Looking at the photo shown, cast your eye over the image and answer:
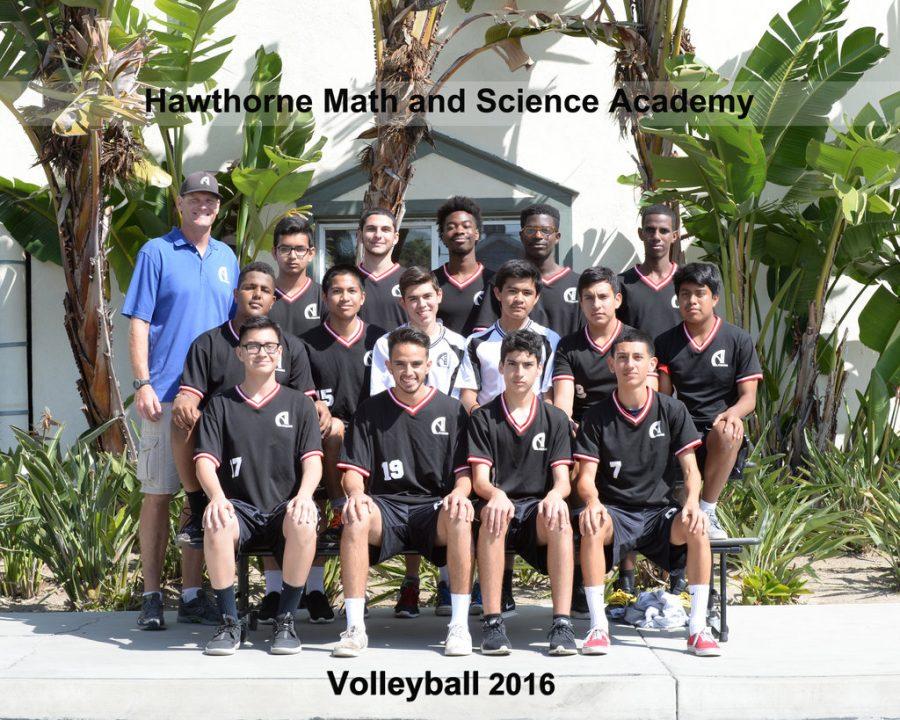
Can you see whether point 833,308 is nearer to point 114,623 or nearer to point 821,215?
point 821,215

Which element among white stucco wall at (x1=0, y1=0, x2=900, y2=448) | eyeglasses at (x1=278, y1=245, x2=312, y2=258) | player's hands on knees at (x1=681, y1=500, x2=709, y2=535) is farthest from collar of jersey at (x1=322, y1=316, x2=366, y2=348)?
white stucco wall at (x1=0, y1=0, x2=900, y2=448)

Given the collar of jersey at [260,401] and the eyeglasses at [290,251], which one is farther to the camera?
the eyeglasses at [290,251]

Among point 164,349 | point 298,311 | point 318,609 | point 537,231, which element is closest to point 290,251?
point 298,311

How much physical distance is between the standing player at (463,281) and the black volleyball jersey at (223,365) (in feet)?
3.60

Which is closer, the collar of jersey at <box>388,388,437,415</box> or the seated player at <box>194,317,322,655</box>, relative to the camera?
the seated player at <box>194,317,322,655</box>

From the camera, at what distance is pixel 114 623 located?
640 centimetres

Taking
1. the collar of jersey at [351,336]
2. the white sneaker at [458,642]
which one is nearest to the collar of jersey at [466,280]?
the collar of jersey at [351,336]

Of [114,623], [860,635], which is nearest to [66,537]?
[114,623]

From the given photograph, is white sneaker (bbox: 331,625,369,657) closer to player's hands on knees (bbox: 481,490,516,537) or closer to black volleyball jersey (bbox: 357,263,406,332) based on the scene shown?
player's hands on knees (bbox: 481,490,516,537)

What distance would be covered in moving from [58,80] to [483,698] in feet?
18.3

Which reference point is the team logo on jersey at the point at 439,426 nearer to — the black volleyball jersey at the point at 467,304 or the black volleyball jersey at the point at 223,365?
the black volleyball jersey at the point at 223,365

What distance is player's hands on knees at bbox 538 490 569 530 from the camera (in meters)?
5.59

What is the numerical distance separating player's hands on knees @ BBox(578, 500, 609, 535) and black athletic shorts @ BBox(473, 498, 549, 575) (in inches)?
9.7

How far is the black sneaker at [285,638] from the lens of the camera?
5.59 meters
